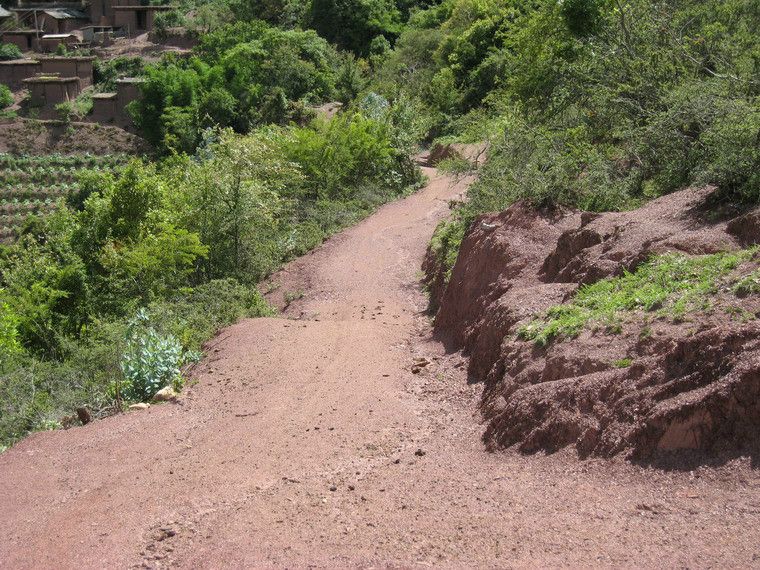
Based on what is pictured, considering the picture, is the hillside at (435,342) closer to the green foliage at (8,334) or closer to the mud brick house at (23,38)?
the green foliage at (8,334)

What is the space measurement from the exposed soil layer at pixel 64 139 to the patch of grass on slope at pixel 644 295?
37318 millimetres

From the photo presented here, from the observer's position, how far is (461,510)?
655 centimetres

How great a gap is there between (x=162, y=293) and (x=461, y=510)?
1115 cm

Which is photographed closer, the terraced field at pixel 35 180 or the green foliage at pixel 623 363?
the green foliage at pixel 623 363

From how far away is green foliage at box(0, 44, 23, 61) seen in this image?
5472 centimetres

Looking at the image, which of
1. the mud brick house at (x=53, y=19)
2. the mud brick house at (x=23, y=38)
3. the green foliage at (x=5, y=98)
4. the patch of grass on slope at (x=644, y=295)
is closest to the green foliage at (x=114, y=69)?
the green foliage at (x=5, y=98)

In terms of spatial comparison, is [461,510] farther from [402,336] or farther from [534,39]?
[534,39]

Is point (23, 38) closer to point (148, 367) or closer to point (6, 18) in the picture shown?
point (6, 18)

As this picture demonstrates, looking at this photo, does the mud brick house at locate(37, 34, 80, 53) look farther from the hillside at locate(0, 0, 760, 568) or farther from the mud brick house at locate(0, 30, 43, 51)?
the hillside at locate(0, 0, 760, 568)

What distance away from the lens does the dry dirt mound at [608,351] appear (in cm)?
628

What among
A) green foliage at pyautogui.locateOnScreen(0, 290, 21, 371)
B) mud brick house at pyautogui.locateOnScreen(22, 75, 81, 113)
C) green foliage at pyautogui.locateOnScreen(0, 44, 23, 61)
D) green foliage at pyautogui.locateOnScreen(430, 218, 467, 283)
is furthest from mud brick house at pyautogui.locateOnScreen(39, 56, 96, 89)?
green foliage at pyautogui.locateOnScreen(430, 218, 467, 283)

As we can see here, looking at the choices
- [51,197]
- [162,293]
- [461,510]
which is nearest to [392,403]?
[461,510]

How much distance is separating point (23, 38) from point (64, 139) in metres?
18.6

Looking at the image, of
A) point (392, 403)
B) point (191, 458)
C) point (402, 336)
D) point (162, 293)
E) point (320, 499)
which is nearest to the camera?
point (320, 499)
